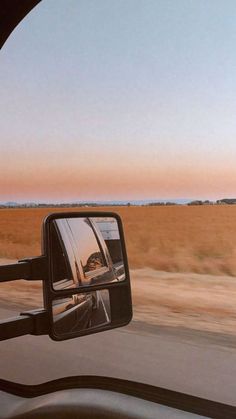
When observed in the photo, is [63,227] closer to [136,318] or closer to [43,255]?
[43,255]

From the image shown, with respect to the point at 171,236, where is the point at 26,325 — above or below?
below

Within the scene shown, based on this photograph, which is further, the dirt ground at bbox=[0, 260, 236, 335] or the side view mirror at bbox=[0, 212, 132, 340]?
the dirt ground at bbox=[0, 260, 236, 335]

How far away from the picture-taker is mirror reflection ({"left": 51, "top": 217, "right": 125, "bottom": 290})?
4.95 ft

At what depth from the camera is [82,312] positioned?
5.09 ft

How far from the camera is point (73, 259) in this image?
1.57m

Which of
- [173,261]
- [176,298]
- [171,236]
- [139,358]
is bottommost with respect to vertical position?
[139,358]

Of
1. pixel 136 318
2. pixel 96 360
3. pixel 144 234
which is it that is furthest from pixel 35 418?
pixel 144 234

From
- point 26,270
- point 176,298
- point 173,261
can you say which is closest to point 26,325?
point 26,270

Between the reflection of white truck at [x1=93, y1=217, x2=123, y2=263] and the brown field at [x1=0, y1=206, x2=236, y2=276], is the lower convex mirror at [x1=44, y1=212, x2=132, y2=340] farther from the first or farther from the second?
the brown field at [x1=0, y1=206, x2=236, y2=276]

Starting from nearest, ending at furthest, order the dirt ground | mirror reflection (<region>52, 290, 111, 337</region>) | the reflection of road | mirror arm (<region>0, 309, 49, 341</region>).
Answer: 1. mirror arm (<region>0, 309, 49, 341</region>)
2. mirror reflection (<region>52, 290, 111, 337</region>)
3. the reflection of road
4. the dirt ground

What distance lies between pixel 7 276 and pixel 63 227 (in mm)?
292

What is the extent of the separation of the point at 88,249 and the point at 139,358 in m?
0.51

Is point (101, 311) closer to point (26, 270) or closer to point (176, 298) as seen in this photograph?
point (26, 270)

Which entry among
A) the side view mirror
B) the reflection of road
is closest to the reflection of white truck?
the side view mirror
